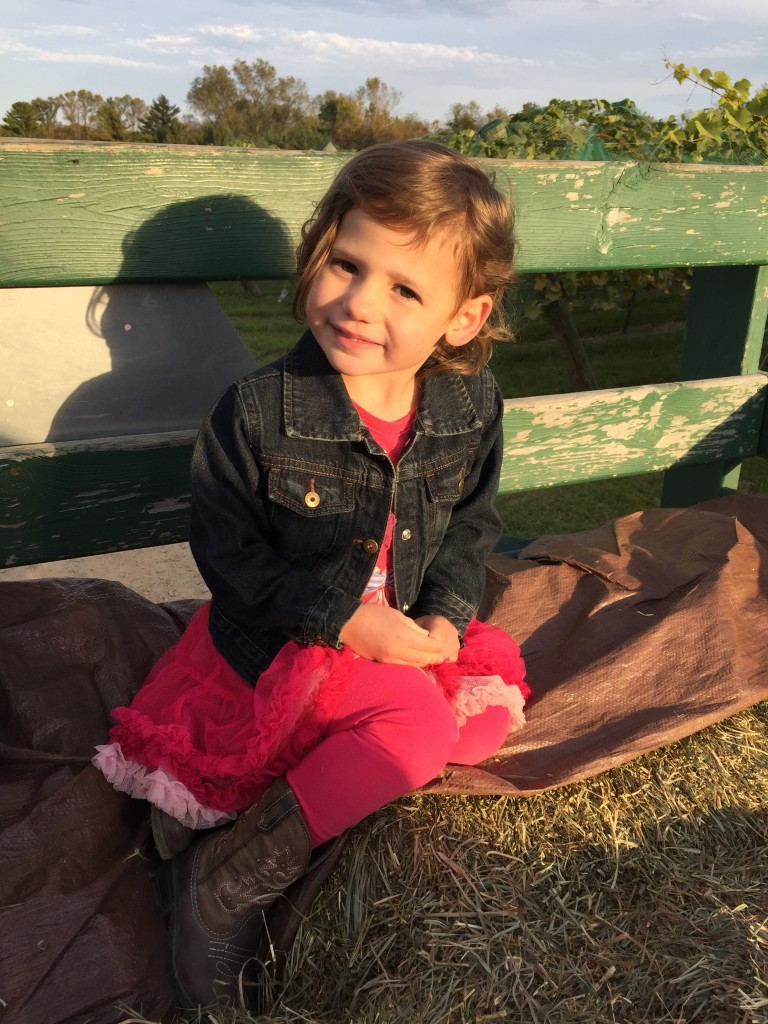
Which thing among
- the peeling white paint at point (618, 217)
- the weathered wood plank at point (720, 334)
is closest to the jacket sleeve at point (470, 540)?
the peeling white paint at point (618, 217)

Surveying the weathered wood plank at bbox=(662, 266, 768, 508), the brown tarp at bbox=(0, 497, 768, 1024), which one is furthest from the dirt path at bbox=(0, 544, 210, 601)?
the weathered wood plank at bbox=(662, 266, 768, 508)

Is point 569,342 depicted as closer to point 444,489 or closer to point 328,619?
point 444,489

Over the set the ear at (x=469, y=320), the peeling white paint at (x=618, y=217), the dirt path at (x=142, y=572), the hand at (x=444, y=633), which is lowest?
A: the dirt path at (x=142, y=572)

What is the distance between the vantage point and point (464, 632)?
7.35 ft

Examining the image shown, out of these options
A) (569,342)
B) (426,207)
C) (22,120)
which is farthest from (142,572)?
(22,120)

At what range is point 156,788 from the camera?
73.2 inches

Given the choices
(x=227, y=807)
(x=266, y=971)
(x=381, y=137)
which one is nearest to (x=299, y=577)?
(x=227, y=807)

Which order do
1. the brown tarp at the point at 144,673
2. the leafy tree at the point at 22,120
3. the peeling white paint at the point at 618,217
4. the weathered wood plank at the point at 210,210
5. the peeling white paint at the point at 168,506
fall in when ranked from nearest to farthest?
the brown tarp at the point at 144,673 < the weathered wood plank at the point at 210,210 < the peeling white paint at the point at 168,506 < the peeling white paint at the point at 618,217 < the leafy tree at the point at 22,120

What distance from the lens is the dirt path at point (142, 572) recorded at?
396cm

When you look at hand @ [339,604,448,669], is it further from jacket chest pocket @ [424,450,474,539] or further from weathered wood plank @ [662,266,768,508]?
weathered wood plank @ [662,266,768,508]

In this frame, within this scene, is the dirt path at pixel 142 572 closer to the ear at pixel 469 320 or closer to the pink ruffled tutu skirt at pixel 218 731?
the pink ruffled tutu skirt at pixel 218 731

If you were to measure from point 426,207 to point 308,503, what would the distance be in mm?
630

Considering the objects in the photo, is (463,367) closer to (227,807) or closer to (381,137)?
(227,807)

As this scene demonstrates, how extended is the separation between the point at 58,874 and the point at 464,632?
0.99 meters
